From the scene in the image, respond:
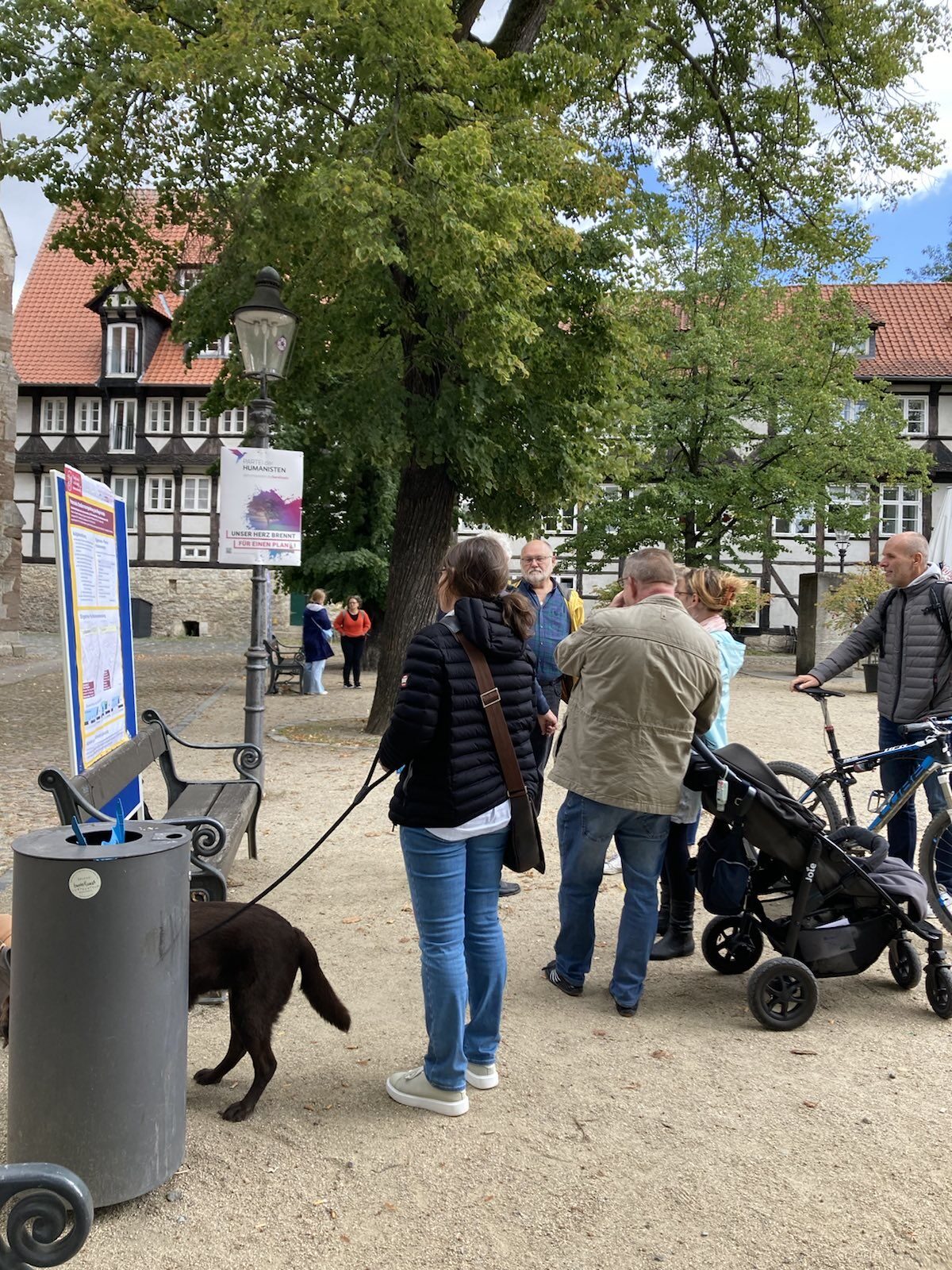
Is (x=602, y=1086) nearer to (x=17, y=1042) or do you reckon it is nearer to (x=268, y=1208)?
(x=268, y=1208)

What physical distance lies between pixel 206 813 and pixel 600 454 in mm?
8636

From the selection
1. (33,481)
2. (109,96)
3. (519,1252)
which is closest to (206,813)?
(519,1252)

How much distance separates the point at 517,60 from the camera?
11.6 m

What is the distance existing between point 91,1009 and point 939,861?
4.44 meters

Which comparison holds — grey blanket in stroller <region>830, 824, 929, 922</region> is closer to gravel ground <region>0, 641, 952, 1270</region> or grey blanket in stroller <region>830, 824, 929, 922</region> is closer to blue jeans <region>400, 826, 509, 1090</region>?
gravel ground <region>0, 641, 952, 1270</region>

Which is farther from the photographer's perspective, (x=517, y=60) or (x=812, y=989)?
(x=517, y=60)

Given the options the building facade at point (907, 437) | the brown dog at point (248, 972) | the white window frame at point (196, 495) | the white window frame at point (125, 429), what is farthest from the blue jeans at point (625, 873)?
the white window frame at point (125, 429)

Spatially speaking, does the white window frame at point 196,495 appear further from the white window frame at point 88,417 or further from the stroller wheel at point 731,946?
the stroller wheel at point 731,946

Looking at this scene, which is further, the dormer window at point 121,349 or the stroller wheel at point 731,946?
the dormer window at point 121,349

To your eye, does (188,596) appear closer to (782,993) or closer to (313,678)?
(313,678)

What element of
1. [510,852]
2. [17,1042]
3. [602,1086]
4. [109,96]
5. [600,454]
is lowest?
[602,1086]

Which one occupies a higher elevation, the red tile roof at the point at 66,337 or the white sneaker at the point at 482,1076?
the red tile roof at the point at 66,337

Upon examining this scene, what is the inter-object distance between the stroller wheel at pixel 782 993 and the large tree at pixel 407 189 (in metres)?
7.25

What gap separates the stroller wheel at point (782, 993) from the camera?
185 inches
